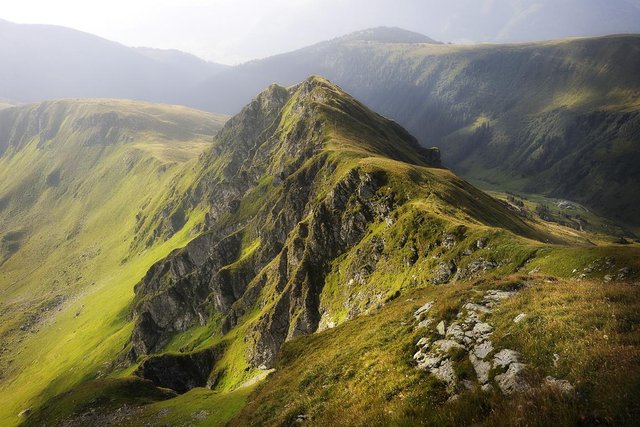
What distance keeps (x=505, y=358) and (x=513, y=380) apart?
1.81m

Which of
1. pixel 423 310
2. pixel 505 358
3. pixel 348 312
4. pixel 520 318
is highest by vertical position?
pixel 520 318

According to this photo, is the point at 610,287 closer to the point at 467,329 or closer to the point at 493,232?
the point at 467,329

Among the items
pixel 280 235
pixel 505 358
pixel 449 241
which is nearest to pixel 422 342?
pixel 505 358

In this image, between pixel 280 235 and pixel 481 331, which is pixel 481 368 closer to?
pixel 481 331

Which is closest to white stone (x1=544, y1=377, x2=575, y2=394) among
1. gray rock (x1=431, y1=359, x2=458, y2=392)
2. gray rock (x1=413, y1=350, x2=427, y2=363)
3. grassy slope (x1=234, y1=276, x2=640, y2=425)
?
grassy slope (x1=234, y1=276, x2=640, y2=425)

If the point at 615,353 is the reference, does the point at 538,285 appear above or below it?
below

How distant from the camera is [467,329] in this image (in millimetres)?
22562

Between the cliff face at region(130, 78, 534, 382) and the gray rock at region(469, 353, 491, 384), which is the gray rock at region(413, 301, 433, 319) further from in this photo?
the cliff face at region(130, 78, 534, 382)

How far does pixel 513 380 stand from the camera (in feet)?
53.2

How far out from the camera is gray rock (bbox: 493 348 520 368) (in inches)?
690

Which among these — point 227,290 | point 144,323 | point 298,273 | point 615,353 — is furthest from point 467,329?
point 144,323

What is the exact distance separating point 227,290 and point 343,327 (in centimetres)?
8463

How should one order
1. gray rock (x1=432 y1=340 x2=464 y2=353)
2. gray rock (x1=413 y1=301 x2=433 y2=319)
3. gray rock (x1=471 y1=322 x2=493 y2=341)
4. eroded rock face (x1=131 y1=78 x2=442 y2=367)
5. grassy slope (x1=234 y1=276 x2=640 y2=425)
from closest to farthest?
grassy slope (x1=234 y1=276 x2=640 y2=425) < gray rock (x1=471 y1=322 x2=493 y2=341) < gray rock (x1=432 y1=340 x2=464 y2=353) < gray rock (x1=413 y1=301 x2=433 y2=319) < eroded rock face (x1=131 y1=78 x2=442 y2=367)

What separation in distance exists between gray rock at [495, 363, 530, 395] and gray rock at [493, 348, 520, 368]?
0.35 metres
